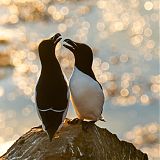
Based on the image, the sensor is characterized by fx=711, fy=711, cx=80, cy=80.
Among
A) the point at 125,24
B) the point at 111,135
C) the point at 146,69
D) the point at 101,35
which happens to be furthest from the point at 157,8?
the point at 111,135

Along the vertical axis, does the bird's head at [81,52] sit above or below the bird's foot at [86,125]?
above

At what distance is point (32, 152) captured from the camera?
8531 mm

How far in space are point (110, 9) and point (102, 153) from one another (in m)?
19.7

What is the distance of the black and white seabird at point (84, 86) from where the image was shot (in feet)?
28.0

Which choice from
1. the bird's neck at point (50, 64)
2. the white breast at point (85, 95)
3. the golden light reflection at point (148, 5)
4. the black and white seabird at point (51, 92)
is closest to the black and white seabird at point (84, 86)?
the white breast at point (85, 95)

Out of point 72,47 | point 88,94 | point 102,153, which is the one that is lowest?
point 102,153

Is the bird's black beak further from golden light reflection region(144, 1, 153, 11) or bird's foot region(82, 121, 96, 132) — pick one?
golden light reflection region(144, 1, 153, 11)

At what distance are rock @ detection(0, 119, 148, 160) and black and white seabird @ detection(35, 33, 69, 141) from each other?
0.23 m

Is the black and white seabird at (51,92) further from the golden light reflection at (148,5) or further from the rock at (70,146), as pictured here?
the golden light reflection at (148,5)

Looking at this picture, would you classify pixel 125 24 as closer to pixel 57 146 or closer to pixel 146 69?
pixel 146 69

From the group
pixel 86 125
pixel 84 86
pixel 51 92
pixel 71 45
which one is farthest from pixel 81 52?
pixel 86 125

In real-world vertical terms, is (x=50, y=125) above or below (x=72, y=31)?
below

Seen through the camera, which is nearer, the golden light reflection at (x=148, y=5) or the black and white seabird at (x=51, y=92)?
the black and white seabird at (x=51, y=92)

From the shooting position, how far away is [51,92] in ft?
27.2
